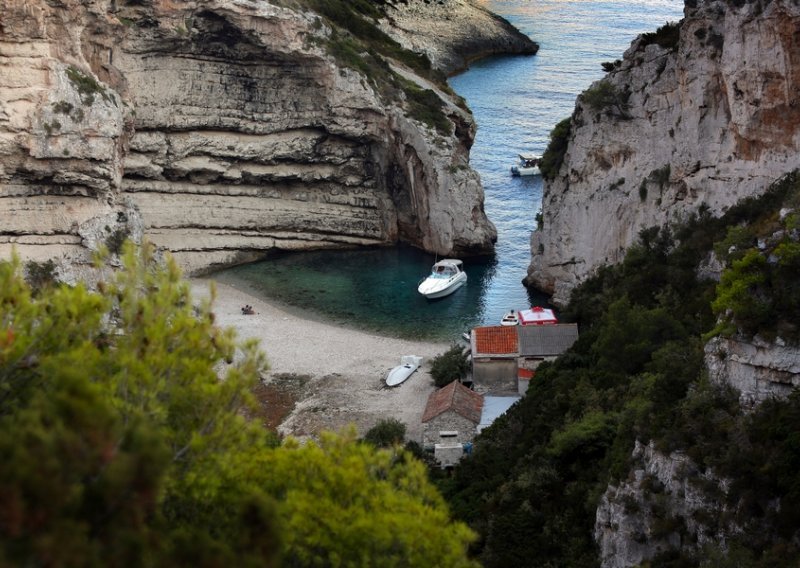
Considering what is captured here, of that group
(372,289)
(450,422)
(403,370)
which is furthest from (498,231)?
(450,422)

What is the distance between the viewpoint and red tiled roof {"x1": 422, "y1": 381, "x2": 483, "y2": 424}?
38781 millimetres

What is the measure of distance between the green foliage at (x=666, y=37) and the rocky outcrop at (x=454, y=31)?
5420 centimetres

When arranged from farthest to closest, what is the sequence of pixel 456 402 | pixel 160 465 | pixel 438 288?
1. pixel 438 288
2. pixel 456 402
3. pixel 160 465

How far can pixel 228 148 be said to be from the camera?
60281mm

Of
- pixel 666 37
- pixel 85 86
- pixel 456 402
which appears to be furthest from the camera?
pixel 85 86

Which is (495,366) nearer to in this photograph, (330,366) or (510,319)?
(330,366)

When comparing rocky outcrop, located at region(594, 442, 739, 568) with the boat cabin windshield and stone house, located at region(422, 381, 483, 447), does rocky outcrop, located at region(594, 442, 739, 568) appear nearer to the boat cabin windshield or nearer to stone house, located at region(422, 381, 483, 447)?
stone house, located at region(422, 381, 483, 447)

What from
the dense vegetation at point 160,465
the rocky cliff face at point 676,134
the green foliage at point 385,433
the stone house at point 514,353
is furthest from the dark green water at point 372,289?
the dense vegetation at point 160,465

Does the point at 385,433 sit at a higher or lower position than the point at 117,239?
lower

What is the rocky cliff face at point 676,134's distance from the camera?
1475 inches

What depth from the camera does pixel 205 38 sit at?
58.2 meters

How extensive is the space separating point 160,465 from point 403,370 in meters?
32.9

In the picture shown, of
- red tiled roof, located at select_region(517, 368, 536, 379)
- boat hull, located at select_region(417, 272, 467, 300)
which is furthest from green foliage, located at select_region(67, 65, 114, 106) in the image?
red tiled roof, located at select_region(517, 368, 536, 379)

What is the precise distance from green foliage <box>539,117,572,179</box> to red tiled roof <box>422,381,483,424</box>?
15124mm
